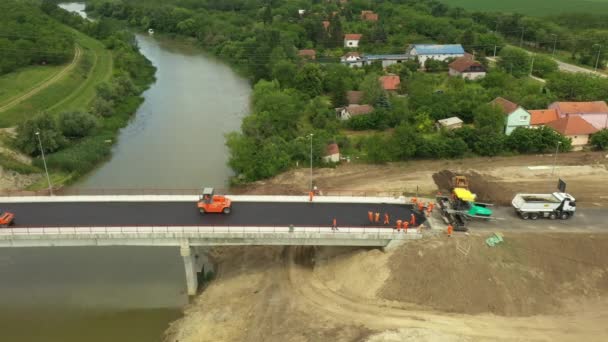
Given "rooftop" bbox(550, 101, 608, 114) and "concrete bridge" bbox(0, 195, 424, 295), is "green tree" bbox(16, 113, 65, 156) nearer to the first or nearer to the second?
"concrete bridge" bbox(0, 195, 424, 295)

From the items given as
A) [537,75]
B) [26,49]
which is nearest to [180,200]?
[26,49]

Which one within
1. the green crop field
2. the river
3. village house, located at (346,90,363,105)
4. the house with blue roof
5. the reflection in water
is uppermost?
the green crop field

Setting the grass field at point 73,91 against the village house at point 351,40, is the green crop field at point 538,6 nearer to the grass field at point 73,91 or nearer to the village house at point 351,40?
the village house at point 351,40

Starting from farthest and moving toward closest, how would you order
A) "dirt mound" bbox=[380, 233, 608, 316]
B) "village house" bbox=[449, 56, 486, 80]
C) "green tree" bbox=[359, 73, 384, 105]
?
1. "village house" bbox=[449, 56, 486, 80]
2. "green tree" bbox=[359, 73, 384, 105]
3. "dirt mound" bbox=[380, 233, 608, 316]

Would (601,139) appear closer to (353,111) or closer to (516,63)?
(353,111)

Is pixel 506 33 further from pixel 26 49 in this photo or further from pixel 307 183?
pixel 26 49

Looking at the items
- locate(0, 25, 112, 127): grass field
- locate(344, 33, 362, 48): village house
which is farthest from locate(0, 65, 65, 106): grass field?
locate(344, 33, 362, 48): village house
